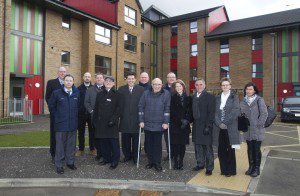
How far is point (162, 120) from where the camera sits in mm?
6027

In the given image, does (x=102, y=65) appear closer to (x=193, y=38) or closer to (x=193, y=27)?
(x=193, y=38)

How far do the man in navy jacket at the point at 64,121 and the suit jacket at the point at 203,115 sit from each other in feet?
8.13

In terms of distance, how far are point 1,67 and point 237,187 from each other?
15208 millimetres

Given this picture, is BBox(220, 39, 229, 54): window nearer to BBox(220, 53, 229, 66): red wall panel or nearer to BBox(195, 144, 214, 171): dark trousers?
BBox(220, 53, 229, 66): red wall panel

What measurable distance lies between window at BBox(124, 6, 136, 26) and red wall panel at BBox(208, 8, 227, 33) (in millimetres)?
8351

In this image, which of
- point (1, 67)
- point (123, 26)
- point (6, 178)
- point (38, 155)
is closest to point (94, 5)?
point (123, 26)

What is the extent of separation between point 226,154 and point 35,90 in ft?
54.1

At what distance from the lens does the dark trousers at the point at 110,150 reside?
242 inches

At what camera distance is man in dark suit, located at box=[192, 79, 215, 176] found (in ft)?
18.7

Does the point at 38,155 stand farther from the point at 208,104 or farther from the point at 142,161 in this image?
the point at 208,104

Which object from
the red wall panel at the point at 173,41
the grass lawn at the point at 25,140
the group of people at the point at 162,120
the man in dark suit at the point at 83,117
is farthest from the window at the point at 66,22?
the group of people at the point at 162,120

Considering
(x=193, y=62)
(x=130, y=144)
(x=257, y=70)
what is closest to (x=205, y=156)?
(x=130, y=144)

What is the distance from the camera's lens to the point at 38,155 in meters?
7.24

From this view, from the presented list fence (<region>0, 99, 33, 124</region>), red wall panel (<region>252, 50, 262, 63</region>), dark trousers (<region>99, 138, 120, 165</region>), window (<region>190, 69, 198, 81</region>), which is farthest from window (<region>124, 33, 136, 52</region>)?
dark trousers (<region>99, 138, 120, 165</region>)
